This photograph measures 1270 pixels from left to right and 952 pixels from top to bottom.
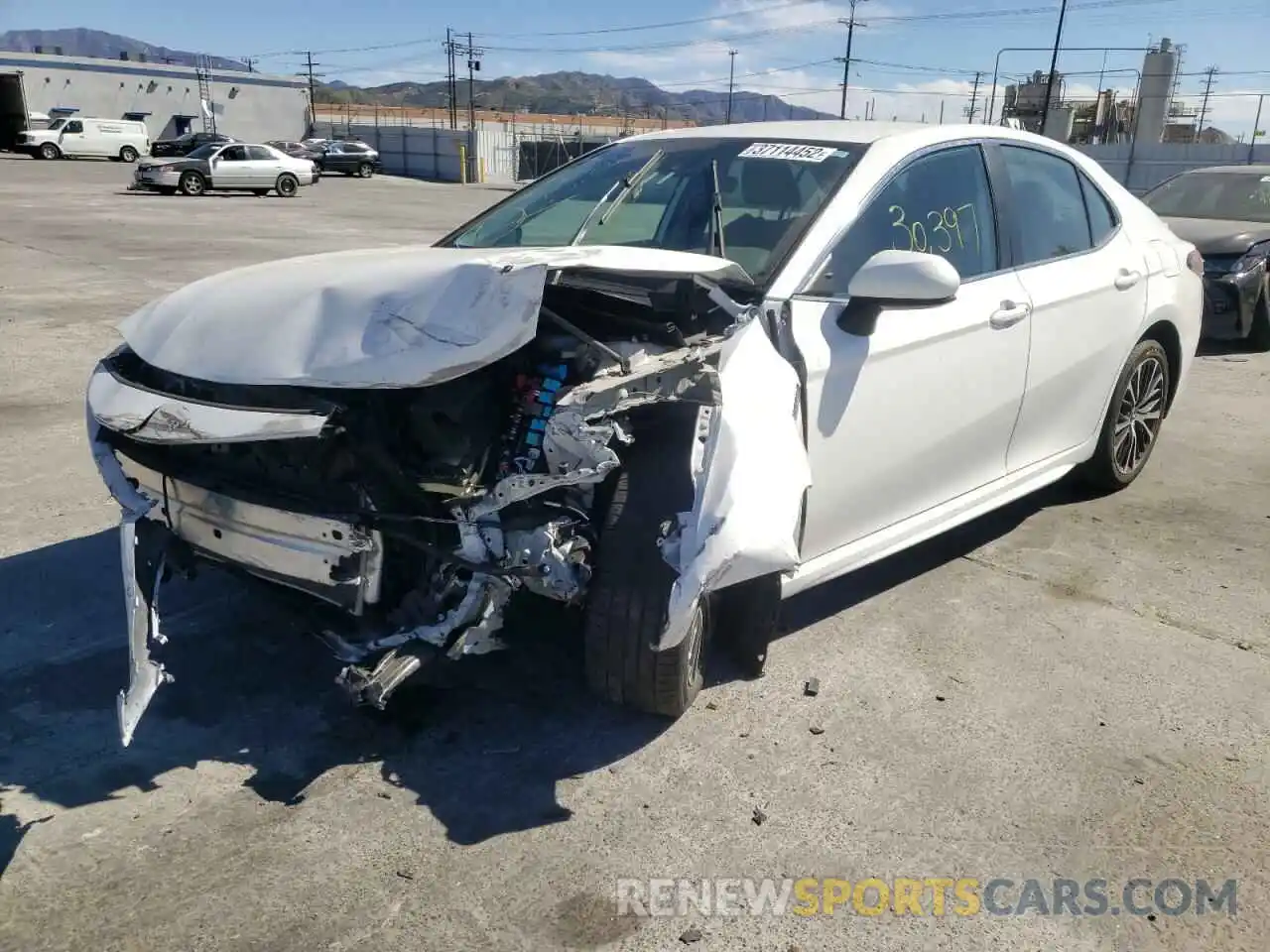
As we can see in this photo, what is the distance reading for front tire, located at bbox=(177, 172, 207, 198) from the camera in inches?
1120

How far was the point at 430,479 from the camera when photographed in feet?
9.10

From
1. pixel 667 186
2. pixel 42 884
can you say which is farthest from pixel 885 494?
pixel 42 884

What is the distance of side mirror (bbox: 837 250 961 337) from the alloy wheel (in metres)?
2.24

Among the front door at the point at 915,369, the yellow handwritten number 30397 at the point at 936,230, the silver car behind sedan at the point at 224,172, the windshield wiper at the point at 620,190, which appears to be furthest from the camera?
the silver car behind sedan at the point at 224,172

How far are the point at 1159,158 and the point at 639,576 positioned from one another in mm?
32668

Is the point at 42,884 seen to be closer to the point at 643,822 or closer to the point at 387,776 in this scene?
the point at 387,776

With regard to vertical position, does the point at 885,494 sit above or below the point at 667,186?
below

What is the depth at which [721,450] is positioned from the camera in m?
2.77

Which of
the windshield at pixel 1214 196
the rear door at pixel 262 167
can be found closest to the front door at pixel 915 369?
the windshield at pixel 1214 196

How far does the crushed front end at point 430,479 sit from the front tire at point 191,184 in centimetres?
2860

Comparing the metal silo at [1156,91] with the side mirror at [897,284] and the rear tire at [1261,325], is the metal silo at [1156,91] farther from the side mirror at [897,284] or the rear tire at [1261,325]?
the side mirror at [897,284]

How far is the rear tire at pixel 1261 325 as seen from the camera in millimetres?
9211

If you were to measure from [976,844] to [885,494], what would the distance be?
1.26m

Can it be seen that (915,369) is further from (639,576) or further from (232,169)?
(232,169)
